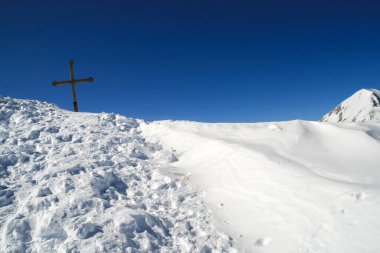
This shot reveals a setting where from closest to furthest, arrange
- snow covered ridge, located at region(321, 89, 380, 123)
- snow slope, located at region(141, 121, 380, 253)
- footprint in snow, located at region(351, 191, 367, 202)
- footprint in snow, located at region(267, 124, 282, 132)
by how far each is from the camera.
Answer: snow slope, located at region(141, 121, 380, 253) < footprint in snow, located at region(351, 191, 367, 202) < footprint in snow, located at region(267, 124, 282, 132) < snow covered ridge, located at region(321, 89, 380, 123)

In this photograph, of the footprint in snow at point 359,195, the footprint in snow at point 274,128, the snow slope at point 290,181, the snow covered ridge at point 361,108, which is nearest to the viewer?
the snow slope at point 290,181

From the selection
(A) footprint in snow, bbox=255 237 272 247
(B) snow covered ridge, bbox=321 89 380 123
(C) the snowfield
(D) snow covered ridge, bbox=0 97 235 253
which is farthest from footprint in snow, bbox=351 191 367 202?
(B) snow covered ridge, bbox=321 89 380 123

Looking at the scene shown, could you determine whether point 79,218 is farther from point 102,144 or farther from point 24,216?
point 102,144

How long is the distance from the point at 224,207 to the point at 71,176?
10.7ft

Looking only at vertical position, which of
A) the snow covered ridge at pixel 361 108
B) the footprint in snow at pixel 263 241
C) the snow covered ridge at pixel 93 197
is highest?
the snow covered ridge at pixel 361 108

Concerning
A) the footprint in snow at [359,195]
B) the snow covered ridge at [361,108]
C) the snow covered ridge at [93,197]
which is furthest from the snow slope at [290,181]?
the snow covered ridge at [361,108]

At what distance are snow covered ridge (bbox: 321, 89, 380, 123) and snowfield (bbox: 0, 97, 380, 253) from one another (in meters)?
58.3

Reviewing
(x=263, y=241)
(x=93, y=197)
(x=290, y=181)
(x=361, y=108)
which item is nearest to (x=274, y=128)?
(x=290, y=181)

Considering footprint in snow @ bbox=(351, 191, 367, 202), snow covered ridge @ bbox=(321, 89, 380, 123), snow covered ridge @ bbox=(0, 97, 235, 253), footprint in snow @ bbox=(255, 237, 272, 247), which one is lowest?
footprint in snow @ bbox=(255, 237, 272, 247)

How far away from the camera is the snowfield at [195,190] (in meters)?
3.64

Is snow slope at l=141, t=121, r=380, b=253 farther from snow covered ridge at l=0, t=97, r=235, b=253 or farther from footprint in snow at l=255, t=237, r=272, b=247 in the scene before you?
snow covered ridge at l=0, t=97, r=235, b=253

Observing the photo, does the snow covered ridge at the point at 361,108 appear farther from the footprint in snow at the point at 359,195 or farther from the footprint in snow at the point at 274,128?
the footprint in snow at the point at 359,195

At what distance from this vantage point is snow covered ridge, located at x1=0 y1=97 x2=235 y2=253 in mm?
3732

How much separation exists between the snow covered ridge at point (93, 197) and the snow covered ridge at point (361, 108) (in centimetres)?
6046
